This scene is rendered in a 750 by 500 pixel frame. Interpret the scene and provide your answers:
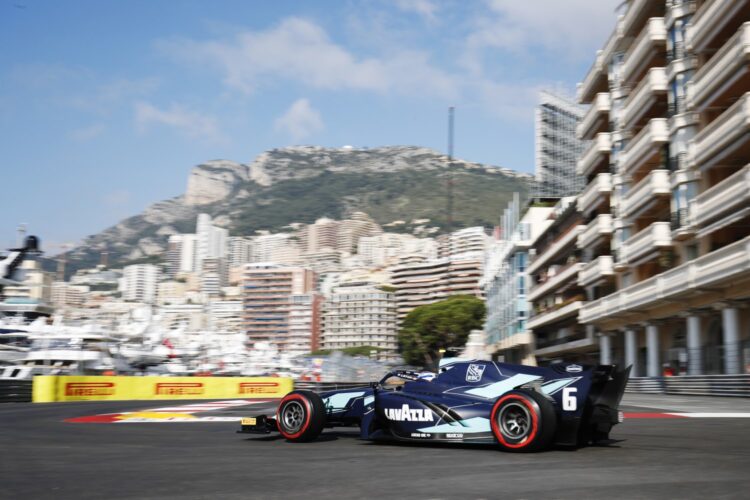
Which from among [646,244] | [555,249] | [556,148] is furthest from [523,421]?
[556,148]

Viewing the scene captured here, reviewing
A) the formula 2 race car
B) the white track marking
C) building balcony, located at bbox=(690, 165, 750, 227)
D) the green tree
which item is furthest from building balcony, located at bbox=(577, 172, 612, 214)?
the green tree

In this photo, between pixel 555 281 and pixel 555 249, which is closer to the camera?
pixel 555 281

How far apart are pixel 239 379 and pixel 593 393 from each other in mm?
27684

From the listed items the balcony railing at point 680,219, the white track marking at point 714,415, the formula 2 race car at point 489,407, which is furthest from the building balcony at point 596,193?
the formula 2 race car at point 489,407

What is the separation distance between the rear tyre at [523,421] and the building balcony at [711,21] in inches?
1055

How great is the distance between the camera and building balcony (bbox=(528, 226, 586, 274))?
60094 millimetres

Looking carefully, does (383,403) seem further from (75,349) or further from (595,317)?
(75,349)

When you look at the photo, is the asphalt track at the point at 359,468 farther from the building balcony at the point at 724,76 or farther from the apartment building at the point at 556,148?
the apartment building at the point at 556,148

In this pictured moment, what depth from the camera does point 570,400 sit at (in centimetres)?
895

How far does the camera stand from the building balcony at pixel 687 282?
29.0 m

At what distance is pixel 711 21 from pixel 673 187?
7484 millimetres

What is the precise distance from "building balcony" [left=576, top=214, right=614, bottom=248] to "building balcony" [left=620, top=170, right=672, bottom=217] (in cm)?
279

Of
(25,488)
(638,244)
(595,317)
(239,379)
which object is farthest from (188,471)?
(595,317)

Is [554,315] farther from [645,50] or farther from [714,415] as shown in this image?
[714,415]
